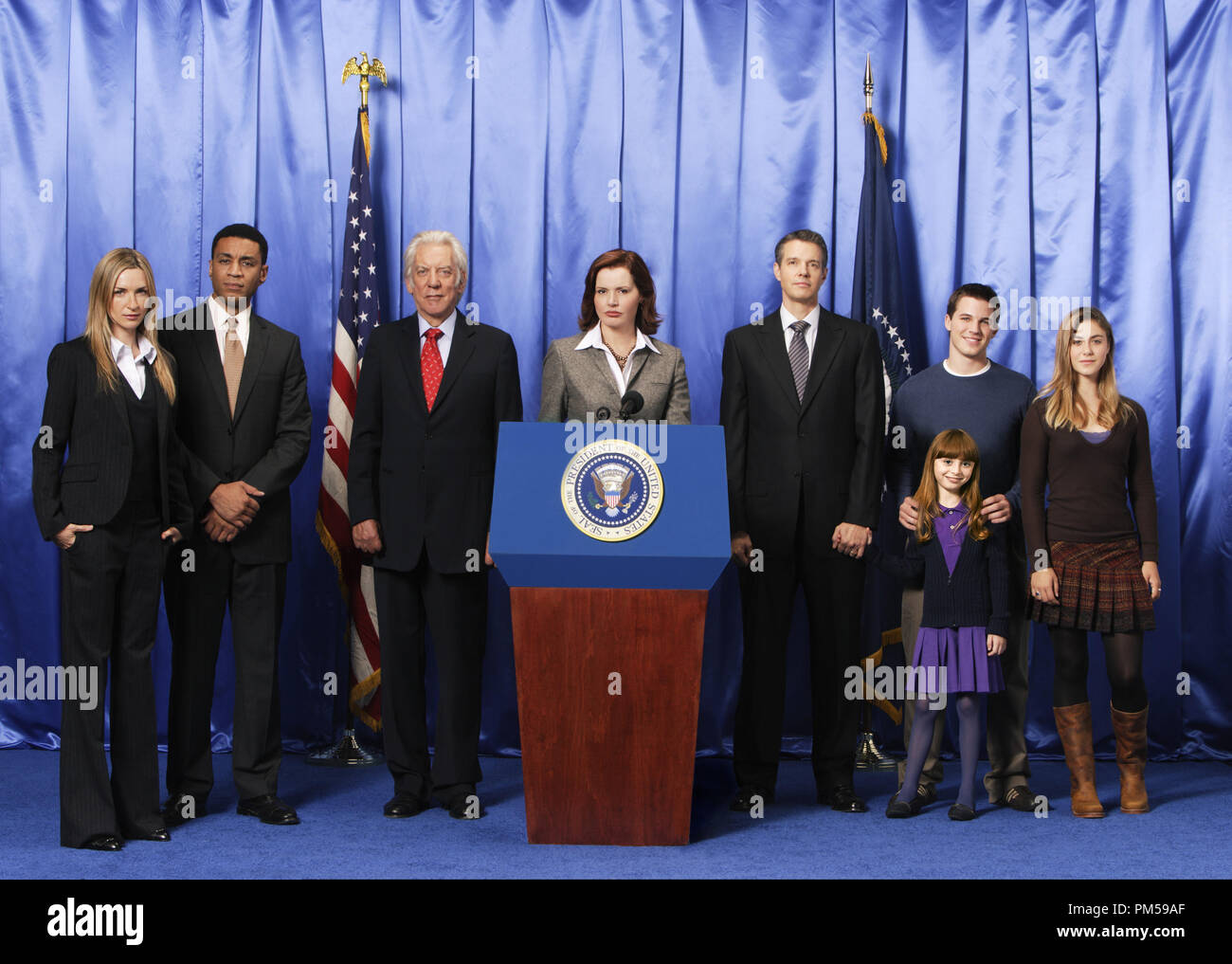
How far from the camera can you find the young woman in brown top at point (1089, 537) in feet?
13.4

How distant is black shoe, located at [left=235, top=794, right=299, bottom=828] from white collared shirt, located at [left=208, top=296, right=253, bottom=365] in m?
1.43

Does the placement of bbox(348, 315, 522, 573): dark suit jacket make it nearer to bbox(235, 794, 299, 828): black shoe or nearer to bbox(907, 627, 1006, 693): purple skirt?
bbox(235, 794, 299, 828): black shoe

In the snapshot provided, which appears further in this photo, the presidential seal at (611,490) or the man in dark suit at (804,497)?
the man in dark suit at (804,497)

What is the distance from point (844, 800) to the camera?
4.16 meters

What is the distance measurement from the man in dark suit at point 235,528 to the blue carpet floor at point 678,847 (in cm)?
21

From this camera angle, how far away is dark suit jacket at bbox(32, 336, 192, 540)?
365cm

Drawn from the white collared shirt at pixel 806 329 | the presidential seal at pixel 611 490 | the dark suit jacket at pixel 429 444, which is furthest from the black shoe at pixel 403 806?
the white collared shirt at pixel 806 329

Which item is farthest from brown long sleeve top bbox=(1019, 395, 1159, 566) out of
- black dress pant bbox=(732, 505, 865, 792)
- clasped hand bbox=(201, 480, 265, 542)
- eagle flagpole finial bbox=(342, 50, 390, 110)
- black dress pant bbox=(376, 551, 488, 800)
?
eagle flagpole finial bbox=(342, 50, 390, 110)

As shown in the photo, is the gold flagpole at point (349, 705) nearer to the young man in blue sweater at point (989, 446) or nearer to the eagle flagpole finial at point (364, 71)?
the eagle flagpole finial at point (364, 71)

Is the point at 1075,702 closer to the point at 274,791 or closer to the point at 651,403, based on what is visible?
the point at 651,403

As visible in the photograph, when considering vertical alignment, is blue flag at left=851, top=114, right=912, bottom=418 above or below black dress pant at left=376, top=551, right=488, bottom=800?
above

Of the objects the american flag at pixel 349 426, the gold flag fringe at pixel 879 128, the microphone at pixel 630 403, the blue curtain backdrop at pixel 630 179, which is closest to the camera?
the microphone at pixel 630 403

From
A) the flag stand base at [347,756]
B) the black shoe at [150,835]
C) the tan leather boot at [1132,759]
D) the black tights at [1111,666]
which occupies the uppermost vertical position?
the black tights at [1111,666]

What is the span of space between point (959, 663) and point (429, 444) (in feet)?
6.18
